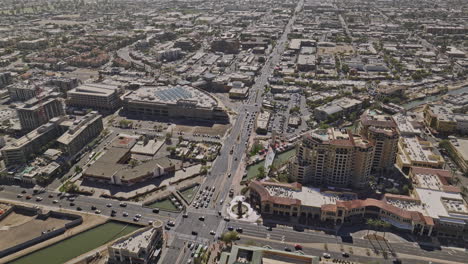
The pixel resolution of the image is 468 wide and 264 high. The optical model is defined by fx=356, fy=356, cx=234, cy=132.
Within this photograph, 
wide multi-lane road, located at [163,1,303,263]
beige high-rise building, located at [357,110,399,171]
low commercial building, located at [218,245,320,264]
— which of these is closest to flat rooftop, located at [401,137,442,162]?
beige high-rise building, located at [357,110,399,171]

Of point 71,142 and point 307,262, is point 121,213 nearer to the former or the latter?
point 71,142

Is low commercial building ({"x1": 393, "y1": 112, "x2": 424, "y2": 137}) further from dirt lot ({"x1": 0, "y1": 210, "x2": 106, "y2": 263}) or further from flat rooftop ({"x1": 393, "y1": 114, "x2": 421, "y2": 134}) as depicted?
dirt lot ({"x1": 0, "y1": 210, "x2": 106, "y2": 263})

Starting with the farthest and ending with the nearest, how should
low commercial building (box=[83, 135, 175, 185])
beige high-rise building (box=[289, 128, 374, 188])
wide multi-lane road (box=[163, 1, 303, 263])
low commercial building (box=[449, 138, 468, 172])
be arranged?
low commercial building (box=[449, 138, 468, 172]) < low commercial building (box=[83, 135, 175, 185]) < beige high-rise building (box=[289, 128, 374, 188]) < wide multi-lane road (box=[163, 1, 303, 263])

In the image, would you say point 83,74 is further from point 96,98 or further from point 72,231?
point 72,231

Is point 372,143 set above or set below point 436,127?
above

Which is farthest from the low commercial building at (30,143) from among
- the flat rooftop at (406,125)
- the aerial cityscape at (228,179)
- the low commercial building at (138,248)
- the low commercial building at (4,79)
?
the flat rooftop at (406,125)

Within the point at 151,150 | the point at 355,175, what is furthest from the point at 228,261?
the point at 151,150

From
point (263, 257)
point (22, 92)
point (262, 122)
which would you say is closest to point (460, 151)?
point (262, 122)
